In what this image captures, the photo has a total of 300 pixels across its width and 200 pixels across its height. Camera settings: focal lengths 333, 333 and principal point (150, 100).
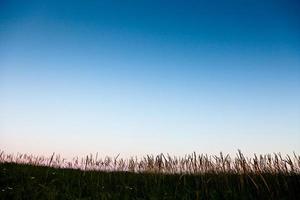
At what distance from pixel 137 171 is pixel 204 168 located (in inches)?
158

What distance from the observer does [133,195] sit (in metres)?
11.5

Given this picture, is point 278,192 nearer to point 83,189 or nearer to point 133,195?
point 133,195

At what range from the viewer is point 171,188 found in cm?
1242

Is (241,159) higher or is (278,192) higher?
(241,159)

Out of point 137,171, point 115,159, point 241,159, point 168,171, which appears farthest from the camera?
point 115,159

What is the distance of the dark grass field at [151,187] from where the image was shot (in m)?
Answer: 10.1

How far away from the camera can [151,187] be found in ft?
40.9

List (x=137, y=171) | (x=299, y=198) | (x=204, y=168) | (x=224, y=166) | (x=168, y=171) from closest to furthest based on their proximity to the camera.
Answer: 1. (x=299, y=198)
2. (x=224, y=166)
3. (x=204, y=168)
4. (x=168, y=171)
5. (x=137, y=171)

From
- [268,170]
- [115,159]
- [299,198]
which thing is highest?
[115,159]

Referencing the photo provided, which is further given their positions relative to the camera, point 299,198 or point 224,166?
point 224,166

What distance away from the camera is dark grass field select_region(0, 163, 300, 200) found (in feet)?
33.1

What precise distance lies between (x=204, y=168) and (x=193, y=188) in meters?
2.60

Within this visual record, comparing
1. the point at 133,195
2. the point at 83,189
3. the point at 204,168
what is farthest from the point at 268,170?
the point at 83,189

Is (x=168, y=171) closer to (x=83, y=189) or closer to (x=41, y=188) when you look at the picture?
(x=83, y=189)
